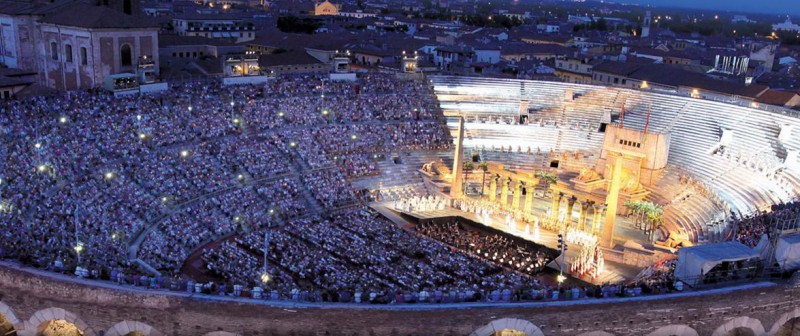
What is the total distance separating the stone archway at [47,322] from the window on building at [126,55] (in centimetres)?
3076

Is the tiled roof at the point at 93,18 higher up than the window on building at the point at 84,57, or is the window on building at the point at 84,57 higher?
the tiled roof at the point at 93,18

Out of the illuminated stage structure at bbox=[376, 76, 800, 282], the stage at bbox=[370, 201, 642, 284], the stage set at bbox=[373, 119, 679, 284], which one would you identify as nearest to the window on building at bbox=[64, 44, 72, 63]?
the stage at bbox=[370, 201, 642, 284]

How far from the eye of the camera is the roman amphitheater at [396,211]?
28812mm

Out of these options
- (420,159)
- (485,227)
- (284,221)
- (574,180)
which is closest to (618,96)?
(574,180)

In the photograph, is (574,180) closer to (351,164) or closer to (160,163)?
(351,164)

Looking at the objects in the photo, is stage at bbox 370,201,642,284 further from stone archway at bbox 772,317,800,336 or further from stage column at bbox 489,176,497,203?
stone archway at bbox 772,317,800,336

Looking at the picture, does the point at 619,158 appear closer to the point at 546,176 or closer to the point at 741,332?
the point at 546,176

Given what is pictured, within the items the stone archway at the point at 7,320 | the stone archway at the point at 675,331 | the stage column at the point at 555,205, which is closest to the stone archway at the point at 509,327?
the stone archway at the point at 675,331

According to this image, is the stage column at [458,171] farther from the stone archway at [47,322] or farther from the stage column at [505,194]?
the stone archway at [47,322]

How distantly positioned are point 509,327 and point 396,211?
2321 cm

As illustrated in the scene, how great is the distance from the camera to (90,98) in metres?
49.2

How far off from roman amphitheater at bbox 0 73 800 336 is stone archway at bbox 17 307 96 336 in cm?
11

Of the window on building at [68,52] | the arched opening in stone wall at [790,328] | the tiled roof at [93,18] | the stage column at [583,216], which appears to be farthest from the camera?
the window on building at [68,52]

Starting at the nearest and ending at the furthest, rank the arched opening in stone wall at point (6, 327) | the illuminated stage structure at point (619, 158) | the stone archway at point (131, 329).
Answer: the stone archway at point (131, 329) → the arched opening in stone wall at point (6, 327) → the illuminated stage structure at point (619, 158)
